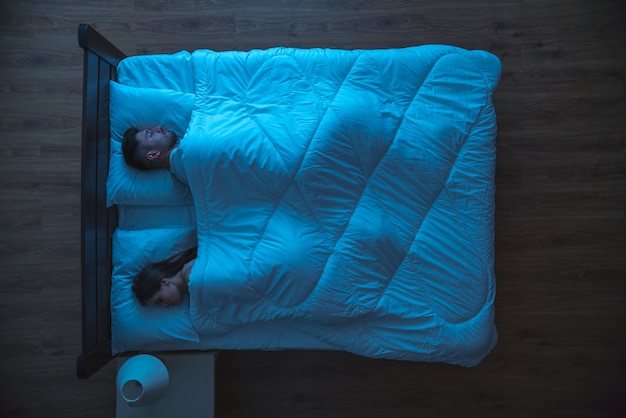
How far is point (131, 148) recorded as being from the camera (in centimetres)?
159

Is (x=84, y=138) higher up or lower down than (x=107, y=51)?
lower down

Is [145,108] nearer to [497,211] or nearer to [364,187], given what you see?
[364,187]

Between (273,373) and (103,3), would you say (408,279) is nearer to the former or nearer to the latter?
(273,373)

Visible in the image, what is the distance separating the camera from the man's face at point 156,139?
5.20ft

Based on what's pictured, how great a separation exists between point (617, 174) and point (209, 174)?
165cm

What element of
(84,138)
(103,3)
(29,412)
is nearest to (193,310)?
(84,138)

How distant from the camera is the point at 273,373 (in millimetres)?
1908

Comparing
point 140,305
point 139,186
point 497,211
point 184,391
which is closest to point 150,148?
point 139,186

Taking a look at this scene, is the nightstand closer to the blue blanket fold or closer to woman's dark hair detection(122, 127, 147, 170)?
the blue blanket fold

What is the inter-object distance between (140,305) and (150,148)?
0.55 metres

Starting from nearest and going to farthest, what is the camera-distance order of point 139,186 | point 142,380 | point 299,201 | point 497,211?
point 142,380, point 299,201, point 139,186, point 497,211

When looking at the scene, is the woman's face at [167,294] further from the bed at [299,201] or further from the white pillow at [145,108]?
the white pillow at [145,108]

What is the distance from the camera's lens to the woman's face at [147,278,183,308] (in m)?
1.55

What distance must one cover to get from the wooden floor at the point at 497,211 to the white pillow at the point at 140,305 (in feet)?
1.31
